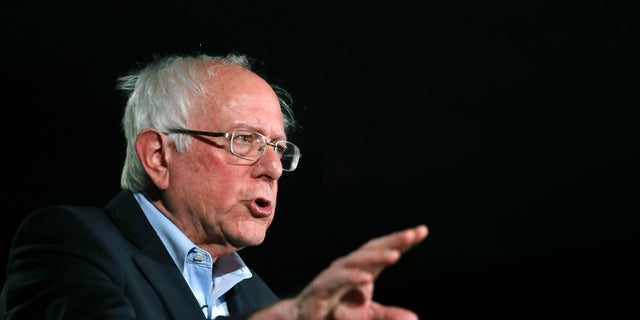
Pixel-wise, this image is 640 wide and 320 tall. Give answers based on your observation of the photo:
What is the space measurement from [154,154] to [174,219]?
0.20m

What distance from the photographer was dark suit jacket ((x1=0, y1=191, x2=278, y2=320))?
1.31 metres

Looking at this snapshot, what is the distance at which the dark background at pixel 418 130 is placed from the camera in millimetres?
2574

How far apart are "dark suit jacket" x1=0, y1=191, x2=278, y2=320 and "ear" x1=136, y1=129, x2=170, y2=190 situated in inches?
6.3

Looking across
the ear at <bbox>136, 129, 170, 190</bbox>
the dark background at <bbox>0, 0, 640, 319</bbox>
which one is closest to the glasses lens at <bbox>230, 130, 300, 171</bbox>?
the ear at <bbox>136, 129, 170, 190</bbox>

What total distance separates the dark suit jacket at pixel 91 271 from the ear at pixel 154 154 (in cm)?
16

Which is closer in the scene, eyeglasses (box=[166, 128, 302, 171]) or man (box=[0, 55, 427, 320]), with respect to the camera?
man (box=[0, 55, 427, 320])

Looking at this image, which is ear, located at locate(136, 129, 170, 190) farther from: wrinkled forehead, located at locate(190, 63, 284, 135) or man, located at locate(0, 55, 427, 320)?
wrinkled forehead, located at locate(190, 63, 284, 135)

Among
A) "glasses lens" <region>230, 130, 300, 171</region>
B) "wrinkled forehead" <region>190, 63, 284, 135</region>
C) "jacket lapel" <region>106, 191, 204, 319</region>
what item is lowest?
"jacket lapel" <region>106, 191, 204, 319</region>

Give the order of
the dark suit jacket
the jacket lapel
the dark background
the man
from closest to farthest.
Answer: the dark suit jacket
the man
the jacket lapel
the dark background

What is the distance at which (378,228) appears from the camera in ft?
10.2

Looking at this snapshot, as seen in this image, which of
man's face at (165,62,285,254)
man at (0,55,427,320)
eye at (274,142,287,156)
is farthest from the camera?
eye at (274,142,287,156)

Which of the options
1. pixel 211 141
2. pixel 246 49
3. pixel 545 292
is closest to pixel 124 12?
pixel 246 49

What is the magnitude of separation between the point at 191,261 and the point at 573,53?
1768mm

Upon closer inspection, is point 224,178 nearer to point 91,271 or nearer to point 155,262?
point 155,262
